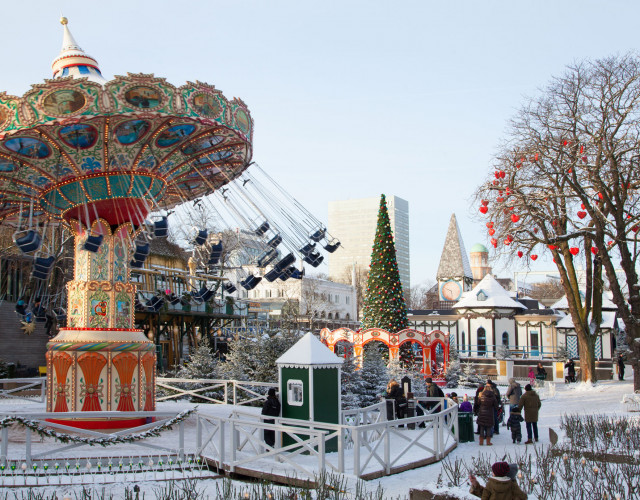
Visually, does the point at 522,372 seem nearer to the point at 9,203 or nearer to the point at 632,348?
the point at 632,348

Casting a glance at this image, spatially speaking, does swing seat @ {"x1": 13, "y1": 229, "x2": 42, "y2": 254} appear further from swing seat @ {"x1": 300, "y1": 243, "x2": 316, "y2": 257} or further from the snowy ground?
swing seat @ {"x1": 300, "y1": 243, "x2": 316, "y2": 257}

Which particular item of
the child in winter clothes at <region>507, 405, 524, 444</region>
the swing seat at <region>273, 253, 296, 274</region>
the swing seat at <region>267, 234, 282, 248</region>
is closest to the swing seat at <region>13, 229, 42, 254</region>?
the swing seat at <region>267, 234, 282, 248</region>

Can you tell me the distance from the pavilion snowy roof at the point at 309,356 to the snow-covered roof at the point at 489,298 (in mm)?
36570

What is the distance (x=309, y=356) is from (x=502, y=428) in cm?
729

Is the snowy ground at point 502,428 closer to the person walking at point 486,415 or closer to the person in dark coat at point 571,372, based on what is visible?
the person walking at point 486,415

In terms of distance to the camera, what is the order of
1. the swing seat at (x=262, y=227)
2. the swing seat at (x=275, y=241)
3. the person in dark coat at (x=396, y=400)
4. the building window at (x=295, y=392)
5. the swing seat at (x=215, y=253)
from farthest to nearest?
the swing seat at (x=262, y=227) → the swing seat at (x=275, y=241) → the swing seat at (x=215, y=253) → the person in dark coat at (x=396, y=400) → the building window at (x=295, y=392)

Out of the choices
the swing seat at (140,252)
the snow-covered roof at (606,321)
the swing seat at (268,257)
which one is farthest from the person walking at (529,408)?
the snow-covered roof at (606,321)

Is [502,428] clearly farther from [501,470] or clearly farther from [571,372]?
[571,372]

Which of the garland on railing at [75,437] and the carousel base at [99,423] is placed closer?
the garland on railing at [75,437]

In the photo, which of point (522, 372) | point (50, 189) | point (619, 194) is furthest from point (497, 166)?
point (50, 189)

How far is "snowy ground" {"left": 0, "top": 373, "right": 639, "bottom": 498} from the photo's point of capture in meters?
10.2

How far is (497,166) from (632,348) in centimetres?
896

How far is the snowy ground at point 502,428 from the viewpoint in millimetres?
10177

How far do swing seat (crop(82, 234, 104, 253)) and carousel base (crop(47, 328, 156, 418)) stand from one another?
1.92 metres
